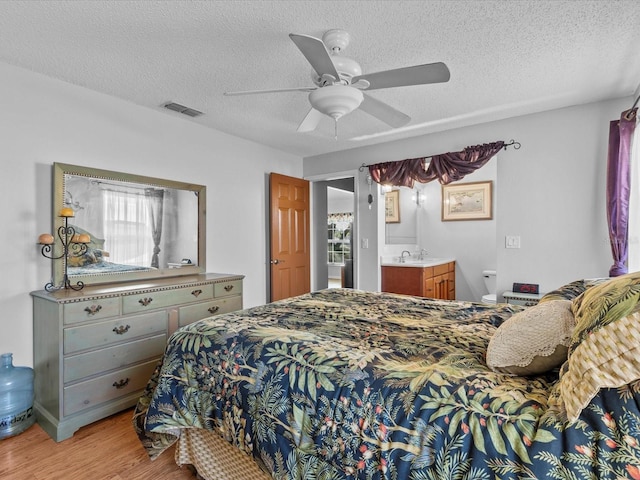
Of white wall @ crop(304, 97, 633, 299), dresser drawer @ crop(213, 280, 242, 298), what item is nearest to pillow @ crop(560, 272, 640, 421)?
white wall @ crop(304, 97, 633, 299)

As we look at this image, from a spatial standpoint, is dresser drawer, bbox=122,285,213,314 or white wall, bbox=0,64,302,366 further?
dresser drawer, bbox=122,285,213,314

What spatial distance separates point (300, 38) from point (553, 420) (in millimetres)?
1627

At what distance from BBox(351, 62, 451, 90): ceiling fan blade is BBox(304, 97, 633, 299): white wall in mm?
2005

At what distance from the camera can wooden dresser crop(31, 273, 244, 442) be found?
7.18 feet

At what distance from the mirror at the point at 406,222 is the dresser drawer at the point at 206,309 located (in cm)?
313

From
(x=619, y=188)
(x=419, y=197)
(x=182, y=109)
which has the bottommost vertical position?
(x=619, y=188)

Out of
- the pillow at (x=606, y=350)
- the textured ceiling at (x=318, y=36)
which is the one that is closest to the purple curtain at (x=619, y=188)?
the textured ceiling at (x=318, y=36)

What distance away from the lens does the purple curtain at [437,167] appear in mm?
3482

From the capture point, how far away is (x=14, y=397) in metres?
2.19

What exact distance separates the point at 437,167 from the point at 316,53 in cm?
247

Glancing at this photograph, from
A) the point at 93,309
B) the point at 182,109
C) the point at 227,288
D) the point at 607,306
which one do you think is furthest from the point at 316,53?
the point at 227,288

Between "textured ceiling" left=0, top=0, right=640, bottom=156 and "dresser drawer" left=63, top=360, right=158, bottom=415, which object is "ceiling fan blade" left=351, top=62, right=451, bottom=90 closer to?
"textured ceiling" left=0, top=0, right=640, bottom=156

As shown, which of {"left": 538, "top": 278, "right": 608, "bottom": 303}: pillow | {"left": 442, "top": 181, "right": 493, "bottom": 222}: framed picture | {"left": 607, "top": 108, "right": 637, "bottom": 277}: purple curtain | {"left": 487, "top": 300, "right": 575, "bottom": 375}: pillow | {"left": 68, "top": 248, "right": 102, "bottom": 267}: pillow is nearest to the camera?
{"left": 487, "top": 300, "right": 575, "bottom": 375}: pillow

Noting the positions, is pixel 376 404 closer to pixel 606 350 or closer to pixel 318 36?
pixel 606 350
